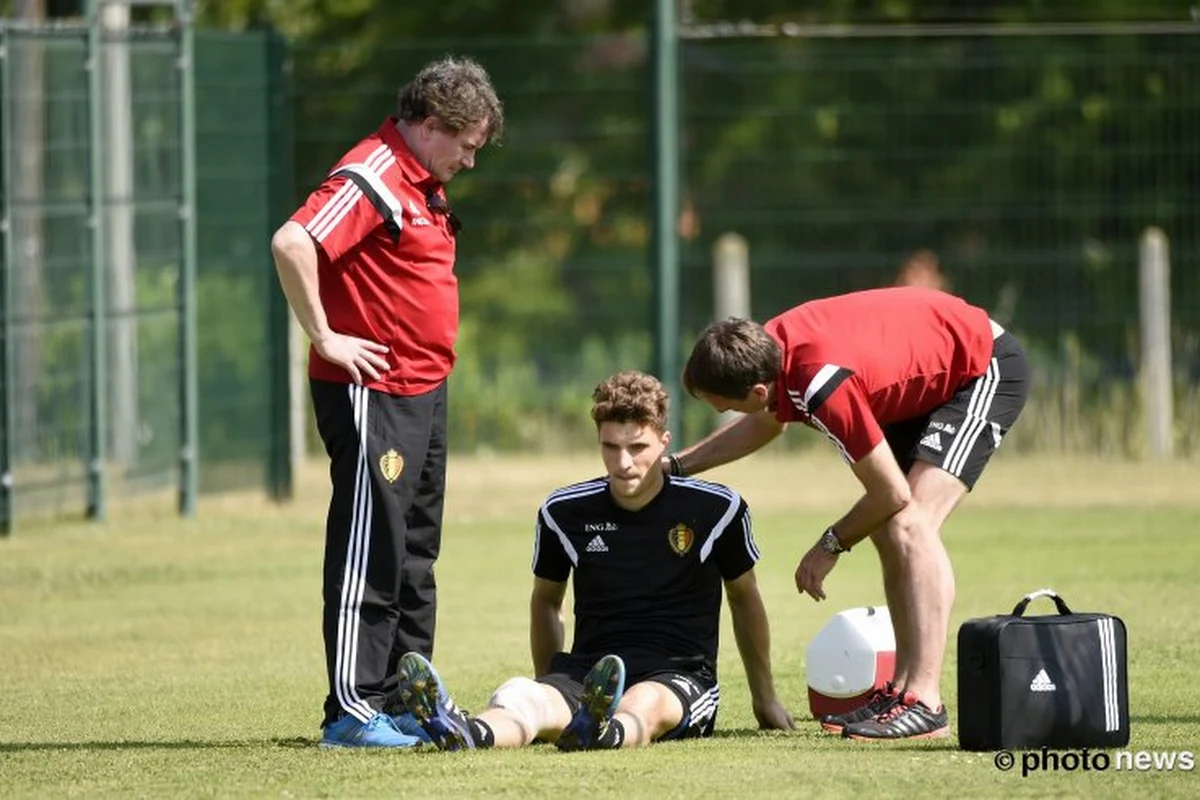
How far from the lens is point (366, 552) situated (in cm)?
736

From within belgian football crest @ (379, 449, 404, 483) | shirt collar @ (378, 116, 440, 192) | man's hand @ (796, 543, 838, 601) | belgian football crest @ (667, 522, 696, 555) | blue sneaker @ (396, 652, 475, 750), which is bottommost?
blue sneaker @ (396, 652, 475, 750)

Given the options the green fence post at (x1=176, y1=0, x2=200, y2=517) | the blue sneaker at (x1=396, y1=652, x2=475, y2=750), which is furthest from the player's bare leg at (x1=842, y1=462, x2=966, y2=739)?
the green fence post at (x1=176, y1=0, x2=200, y2=517)

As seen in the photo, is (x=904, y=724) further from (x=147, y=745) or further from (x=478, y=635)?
(x=478, y=635)

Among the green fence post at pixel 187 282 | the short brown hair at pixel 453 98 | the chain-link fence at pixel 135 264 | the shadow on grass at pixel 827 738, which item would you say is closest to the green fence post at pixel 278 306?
the chain-link fence at pixel 135 264

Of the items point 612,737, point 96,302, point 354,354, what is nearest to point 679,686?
point 612,737

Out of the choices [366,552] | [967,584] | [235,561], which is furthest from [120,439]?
[366,552]

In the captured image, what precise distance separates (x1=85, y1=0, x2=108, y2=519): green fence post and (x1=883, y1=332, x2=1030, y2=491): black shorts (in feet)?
25.3

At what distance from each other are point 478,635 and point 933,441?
129 inches

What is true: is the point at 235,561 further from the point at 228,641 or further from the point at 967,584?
the point at 967,584

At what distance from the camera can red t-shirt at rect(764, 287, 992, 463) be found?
23.8 feet

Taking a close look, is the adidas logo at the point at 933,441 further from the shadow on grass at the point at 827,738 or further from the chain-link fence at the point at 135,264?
the chain-link fence at the point at 135,264

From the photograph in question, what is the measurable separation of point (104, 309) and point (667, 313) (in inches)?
157

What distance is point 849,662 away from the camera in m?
7.89

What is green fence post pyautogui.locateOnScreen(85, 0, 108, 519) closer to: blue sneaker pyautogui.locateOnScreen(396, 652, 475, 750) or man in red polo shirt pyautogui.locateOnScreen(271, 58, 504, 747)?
man in red polo shirt pyautogui.locateOnScreen(271, 58, 504, 747)
